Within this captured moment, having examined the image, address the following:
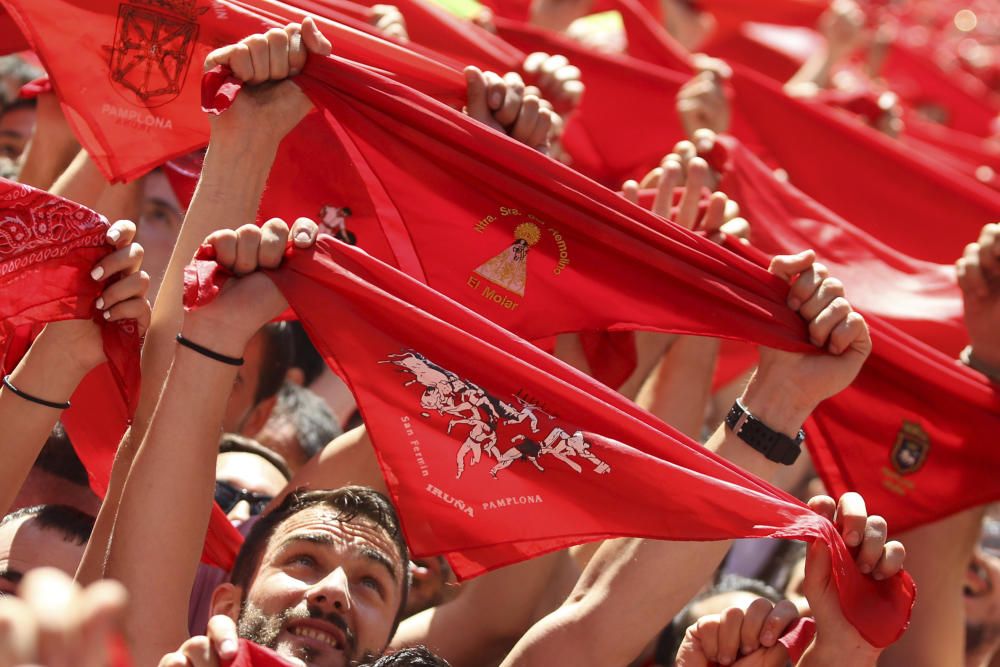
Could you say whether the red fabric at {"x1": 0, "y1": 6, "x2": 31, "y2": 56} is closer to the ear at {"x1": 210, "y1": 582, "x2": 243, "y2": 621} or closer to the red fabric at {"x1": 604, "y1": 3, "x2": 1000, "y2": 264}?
the ear at {"x1": 210, "y1": 582, "x2": 243, "y2": 621}

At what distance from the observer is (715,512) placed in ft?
7.90

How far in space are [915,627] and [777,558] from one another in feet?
3.08

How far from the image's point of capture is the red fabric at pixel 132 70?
3082 mm

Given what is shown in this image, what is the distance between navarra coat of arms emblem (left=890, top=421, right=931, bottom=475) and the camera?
3.31m

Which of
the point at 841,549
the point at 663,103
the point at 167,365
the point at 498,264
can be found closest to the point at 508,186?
the point at 498,264

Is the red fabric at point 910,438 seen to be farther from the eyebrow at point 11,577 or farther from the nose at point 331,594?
the eyebrow at point 11,577

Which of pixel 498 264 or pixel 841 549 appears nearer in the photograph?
pixel 841 549

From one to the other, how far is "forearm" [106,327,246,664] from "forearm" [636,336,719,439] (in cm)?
127

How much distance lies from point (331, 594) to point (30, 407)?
2.11 feet

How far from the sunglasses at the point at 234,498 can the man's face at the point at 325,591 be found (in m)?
0.47

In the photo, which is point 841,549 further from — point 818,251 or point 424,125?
point 818,251

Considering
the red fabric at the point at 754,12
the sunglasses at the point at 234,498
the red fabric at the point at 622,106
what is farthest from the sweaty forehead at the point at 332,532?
the red fabric at the point at 754,12

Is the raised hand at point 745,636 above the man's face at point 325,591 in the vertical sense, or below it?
A: above

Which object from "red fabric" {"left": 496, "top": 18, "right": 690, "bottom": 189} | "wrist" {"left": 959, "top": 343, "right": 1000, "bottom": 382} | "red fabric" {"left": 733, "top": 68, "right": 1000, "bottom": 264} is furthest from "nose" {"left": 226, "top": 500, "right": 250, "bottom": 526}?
"red fabric" {"left": 733, "top": 68, "right": 1000, "bottom": 264}
